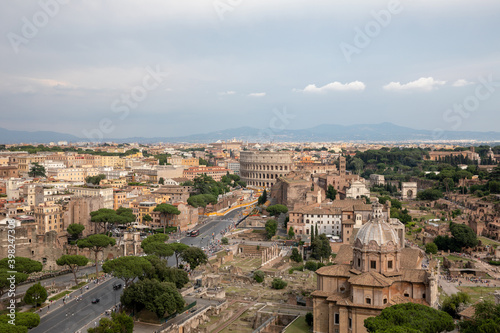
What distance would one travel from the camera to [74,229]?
4991cm

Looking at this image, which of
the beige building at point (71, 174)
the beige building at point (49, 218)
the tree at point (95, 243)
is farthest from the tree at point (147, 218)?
the beige building at point (71, 174)

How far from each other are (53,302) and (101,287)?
4.13 metres

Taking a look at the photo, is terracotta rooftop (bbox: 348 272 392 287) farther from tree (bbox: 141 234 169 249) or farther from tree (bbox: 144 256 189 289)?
tree (bbox: 141 234 169 249)

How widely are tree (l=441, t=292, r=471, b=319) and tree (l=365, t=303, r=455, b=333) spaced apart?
8.95m

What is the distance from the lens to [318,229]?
52500 millimetres

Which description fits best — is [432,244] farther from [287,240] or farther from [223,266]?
[223,266]

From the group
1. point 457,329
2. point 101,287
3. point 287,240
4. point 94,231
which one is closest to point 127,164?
point 94,231

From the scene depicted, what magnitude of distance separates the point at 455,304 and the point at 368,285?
29.1 feet

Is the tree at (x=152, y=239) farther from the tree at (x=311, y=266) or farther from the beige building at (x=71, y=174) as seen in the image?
the beige building at (x=71, y=174)

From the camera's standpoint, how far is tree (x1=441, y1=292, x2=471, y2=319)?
3125 cm

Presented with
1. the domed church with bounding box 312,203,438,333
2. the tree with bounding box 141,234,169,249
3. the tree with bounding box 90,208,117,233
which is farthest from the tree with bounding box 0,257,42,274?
the domed church with bounding box 312,203,438,333

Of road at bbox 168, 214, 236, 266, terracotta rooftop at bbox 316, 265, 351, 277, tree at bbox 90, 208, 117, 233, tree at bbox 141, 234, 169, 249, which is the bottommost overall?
road at bbox 168, 214, 236, 266

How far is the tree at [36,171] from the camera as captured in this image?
259 feet

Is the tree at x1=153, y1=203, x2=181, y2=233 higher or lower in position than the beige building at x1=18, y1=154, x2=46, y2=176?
lower
